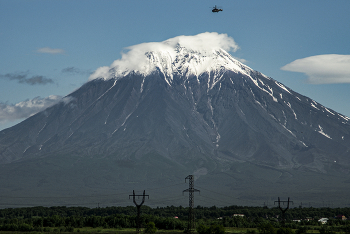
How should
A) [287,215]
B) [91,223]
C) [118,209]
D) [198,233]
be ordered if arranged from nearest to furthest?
[198,233] < [91,223] < [287,215] < [118,209]

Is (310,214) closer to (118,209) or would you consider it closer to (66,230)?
(118,209)

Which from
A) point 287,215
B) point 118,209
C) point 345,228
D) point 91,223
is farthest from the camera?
point 118,209

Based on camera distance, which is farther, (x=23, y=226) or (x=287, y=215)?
(x=287, y=215)

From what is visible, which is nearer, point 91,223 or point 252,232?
point 252,232

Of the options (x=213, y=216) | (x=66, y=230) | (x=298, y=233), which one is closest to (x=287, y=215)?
(x=213, y=216)

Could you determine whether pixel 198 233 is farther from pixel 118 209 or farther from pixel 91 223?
pixel 118 209

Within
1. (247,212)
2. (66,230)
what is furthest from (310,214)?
(66,230)
